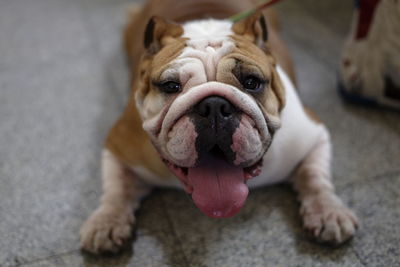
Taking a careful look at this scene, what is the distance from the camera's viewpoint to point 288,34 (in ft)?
8.20

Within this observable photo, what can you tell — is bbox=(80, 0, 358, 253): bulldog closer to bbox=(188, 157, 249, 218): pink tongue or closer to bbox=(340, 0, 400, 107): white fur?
bbox=(188, 157, 249, 218): pink tongue

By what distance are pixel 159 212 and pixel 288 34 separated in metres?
1.46

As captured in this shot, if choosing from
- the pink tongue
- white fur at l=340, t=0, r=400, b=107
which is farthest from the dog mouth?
white fur at l=340, t=0, r=400, b=107

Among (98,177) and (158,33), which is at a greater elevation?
(158,33)

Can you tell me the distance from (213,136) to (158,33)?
0.41m

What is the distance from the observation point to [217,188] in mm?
1178

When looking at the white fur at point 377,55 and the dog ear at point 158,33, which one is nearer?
the dog ear at point 158,33

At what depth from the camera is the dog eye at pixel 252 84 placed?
1.18 meters

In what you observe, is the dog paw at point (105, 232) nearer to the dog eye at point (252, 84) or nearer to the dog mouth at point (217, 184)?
the dog mouth at point (217, 184)

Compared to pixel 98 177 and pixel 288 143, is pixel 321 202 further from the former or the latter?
pixel 98 177

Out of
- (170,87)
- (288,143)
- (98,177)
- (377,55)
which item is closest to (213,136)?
(170,87)

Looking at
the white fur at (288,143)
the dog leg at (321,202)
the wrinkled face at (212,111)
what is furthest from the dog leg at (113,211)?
the dog leg at (321,202)

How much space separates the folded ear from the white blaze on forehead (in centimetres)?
3

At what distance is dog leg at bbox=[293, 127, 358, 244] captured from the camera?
4.16 feet
